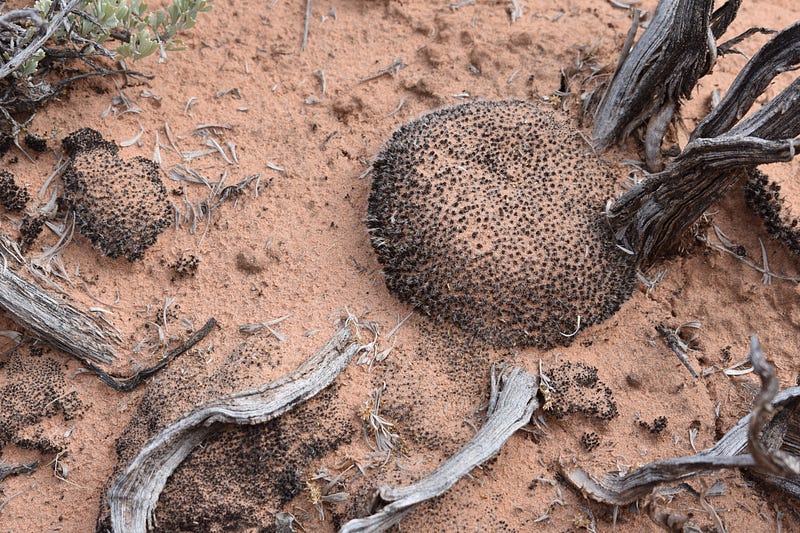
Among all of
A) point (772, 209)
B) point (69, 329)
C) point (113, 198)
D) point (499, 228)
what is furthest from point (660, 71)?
point (69, 329)

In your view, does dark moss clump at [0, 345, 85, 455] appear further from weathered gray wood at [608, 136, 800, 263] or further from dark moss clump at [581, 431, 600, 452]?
weathered gray wood at [608, 136, 800, 263]

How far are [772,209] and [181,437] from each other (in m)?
3.11

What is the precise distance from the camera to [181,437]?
3.02 metres

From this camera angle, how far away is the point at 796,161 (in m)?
3.91

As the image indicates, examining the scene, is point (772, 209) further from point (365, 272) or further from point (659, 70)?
point (365, 272)

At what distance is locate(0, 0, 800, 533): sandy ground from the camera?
3.12 meters

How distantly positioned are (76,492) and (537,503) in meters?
2.04

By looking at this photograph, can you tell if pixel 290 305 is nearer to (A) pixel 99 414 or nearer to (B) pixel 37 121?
(A) pixel 99 414

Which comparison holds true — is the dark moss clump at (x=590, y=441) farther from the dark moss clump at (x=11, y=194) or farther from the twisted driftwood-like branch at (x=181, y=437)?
the dark moss clump at (x=11, y=194)

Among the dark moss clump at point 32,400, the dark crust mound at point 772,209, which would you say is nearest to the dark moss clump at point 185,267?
the dark moss clump at point 32,400

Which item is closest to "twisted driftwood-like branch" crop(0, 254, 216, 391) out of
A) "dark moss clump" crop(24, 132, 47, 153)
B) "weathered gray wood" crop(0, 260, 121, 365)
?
"weathered gray wood" crop(0, 260, 121, 365)

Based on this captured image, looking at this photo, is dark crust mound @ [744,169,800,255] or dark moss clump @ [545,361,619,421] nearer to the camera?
dark moss clump @ [545,361,619,421]

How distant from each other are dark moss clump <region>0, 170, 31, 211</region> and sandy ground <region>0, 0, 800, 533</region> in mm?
75

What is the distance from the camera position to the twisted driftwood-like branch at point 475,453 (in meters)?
2.81
